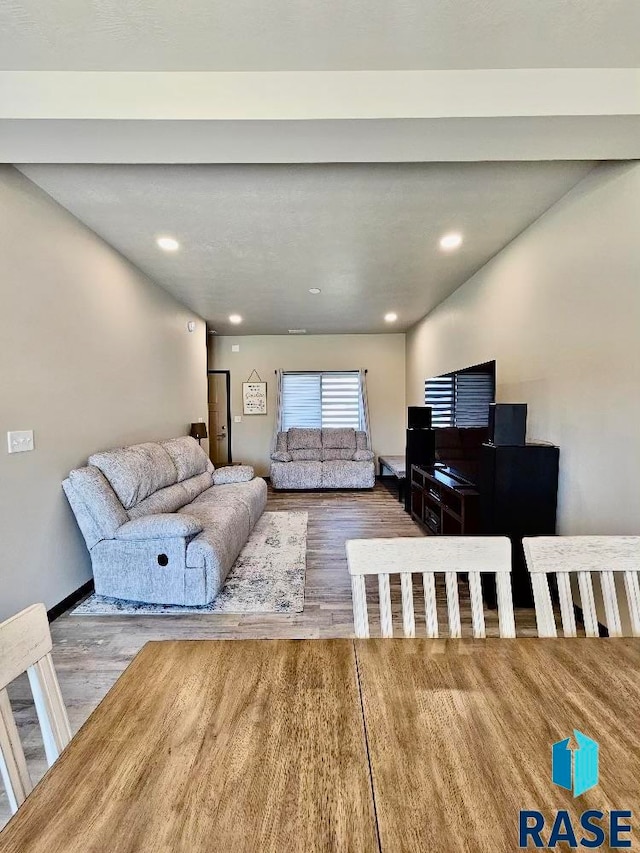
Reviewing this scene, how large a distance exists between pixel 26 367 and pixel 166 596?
1702 mm

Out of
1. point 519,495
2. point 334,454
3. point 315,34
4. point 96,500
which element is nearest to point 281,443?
point 334,454

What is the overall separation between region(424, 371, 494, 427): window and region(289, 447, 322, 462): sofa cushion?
9.31 ft

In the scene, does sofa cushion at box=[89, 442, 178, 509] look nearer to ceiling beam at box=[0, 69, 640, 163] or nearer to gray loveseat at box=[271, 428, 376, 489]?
ceiling beam at box=[0, 69, 640, 163]

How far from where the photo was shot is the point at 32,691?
0.83 meters

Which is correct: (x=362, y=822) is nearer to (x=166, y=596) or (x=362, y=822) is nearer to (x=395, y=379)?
(x=166, y=596)

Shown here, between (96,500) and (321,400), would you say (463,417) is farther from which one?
(321,400)

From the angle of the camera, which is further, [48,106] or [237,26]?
[48,106]

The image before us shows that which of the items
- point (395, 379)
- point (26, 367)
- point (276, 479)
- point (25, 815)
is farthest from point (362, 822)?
point (395, 379)

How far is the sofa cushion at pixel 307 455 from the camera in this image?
7105mm

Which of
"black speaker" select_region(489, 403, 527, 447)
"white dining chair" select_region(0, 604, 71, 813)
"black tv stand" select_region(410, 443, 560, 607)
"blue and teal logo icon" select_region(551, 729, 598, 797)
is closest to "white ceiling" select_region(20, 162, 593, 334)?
"black speaker" select_region(489, 403, 527, 447)

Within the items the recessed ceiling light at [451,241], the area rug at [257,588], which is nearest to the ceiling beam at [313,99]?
the recessed ceiling light at [451,241]

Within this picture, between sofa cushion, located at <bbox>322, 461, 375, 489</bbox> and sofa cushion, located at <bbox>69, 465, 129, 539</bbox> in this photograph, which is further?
sofa cushion, located at <bbox>322, 461, 375, 489</bbox>

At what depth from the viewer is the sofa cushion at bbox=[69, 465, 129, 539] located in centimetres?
286

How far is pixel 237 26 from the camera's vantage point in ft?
5.10
